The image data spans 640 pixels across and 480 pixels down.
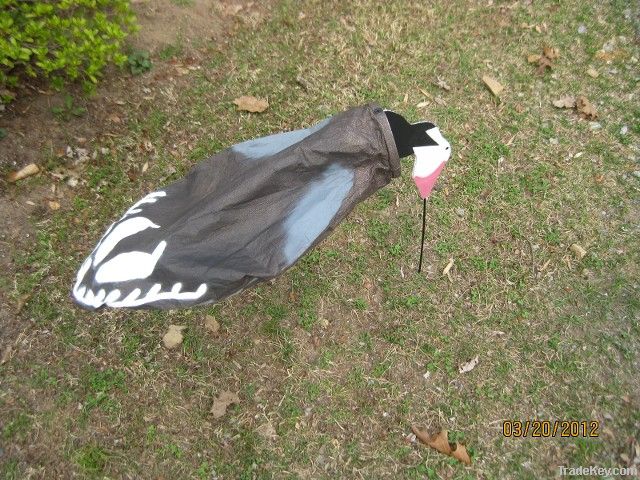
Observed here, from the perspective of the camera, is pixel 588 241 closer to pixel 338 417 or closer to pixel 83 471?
pixel 338 417

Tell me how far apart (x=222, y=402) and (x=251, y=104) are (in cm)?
209

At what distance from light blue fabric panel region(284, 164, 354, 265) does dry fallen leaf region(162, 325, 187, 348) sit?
116 cm

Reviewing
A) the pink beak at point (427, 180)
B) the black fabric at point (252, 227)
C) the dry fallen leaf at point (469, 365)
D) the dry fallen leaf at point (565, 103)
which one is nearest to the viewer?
the black fabric at point (252, 227)

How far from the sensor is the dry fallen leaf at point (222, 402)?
8.45 ft

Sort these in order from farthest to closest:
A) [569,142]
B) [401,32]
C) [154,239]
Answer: [401,32], [569,142], [154,239]

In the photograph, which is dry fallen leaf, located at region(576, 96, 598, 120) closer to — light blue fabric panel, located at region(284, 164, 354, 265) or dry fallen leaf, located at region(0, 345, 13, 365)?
light blue fabric panel, located at region(284, 164, 354, 265)

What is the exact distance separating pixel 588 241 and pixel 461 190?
2.83 feet

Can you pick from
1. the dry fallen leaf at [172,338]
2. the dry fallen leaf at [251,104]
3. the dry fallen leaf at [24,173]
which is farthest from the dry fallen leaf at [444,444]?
the dry fallen leaf at [24,173]

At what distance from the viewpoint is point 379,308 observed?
2902mm

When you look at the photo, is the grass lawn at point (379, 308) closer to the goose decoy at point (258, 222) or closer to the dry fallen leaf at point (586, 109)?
the dry fallen leaf at point (586, 109)

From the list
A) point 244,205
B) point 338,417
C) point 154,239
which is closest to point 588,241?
point 338,417

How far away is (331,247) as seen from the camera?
3.08m

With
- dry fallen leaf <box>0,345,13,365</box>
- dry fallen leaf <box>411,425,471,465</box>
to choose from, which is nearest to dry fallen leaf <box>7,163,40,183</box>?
dry fallen leaf <box>0,345,13,365</box>

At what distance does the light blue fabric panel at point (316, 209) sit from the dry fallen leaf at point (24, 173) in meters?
2.06
